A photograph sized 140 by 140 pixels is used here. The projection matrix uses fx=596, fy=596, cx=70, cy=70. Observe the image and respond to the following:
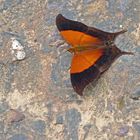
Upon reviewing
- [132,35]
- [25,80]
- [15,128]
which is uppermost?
[132,35]

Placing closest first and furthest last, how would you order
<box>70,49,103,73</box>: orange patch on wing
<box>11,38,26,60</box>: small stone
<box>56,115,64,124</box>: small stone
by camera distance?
<box>70,49,103,73</box>: orange patch on wing < <box>56,115,64,124</box>: small stone < <box>11,38,26,60</box>: small stone

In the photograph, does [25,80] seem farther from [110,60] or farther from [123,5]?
[123,5]

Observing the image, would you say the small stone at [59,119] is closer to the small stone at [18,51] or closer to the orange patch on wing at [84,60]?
the orange patch on wing at [84,60]

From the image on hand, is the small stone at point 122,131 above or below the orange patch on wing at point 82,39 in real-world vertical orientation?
below

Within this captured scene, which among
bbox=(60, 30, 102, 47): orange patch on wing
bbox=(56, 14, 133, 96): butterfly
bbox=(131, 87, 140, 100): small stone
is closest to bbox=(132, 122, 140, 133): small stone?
bbox=(131, 87, 140, 100): small stone

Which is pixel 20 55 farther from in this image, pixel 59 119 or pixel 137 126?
pixel 137 126

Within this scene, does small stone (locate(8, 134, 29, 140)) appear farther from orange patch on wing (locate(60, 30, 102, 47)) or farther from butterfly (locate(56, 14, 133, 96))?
orange patch on wing (locate(60, 30, 102, 47))

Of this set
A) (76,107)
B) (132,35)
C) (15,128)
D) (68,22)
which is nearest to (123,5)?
(132,35)

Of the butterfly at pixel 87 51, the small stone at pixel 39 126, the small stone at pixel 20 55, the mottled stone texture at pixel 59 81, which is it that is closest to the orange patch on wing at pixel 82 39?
the butterfly at pixel 87 51
